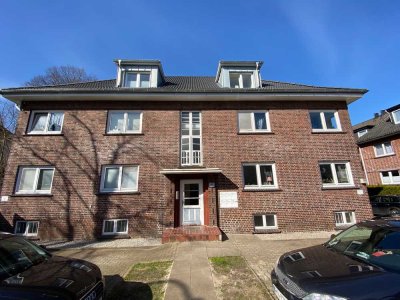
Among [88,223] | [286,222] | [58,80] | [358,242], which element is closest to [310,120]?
[286,222]

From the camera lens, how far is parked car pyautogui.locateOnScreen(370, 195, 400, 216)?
39.3 ft

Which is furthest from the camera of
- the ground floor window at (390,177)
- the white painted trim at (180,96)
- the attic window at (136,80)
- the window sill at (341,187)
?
the ground floor window at (390,177)

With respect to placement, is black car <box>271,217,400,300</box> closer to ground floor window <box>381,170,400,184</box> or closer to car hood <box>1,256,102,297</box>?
car hood <box>1,256,102,297</box>

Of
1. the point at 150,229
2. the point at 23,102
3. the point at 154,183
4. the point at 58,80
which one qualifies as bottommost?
the point at 150,229

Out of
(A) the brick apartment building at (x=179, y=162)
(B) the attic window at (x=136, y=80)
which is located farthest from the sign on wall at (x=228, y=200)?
(B) the attic window at (x=136, y=80)

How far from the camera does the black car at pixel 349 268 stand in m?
2.68

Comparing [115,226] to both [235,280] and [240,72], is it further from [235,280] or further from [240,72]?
[240,72]

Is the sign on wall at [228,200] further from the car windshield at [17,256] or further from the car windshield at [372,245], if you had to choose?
the car windshield at [17,256]

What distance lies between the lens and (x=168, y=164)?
980 centimetres

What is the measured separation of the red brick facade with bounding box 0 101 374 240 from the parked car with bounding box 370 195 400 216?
173 inches

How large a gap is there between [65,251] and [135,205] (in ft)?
9.76

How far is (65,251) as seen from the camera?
24.5 ft

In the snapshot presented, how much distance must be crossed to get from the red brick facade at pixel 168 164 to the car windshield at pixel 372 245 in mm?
5265

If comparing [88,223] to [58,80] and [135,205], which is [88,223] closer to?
[135,205]
